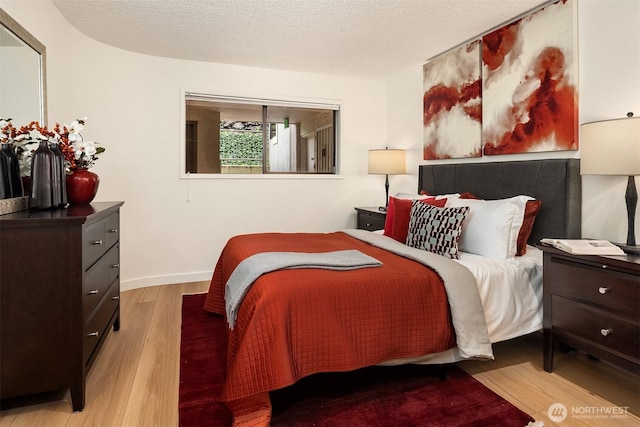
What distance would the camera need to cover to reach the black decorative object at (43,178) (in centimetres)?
193

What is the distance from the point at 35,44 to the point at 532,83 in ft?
11.4

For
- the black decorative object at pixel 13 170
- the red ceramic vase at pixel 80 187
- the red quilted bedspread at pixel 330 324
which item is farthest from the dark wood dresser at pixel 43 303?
the red quilted bedspread at pixel 330 324

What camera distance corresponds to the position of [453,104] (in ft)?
11.8

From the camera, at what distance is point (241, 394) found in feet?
5.12

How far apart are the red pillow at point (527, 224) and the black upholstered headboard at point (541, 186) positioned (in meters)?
0.11

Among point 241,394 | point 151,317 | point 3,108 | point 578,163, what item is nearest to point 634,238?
point 578,163

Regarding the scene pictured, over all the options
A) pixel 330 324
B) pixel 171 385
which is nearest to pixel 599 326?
pixel 330 324

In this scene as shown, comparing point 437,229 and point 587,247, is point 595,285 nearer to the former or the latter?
point 587,247

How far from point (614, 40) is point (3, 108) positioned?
11.8ft

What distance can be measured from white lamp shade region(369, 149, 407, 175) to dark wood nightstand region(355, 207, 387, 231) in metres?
0.47

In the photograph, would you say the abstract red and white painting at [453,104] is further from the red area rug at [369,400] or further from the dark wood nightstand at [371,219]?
the red area rug at [369,400]

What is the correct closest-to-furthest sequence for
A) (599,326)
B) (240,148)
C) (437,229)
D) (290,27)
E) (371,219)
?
(599,326) → (437,229) → (290,27) → (371,219) → (240,148)

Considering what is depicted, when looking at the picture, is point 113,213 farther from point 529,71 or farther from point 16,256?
point 529,71

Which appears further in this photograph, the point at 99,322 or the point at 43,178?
the point at 99,322
